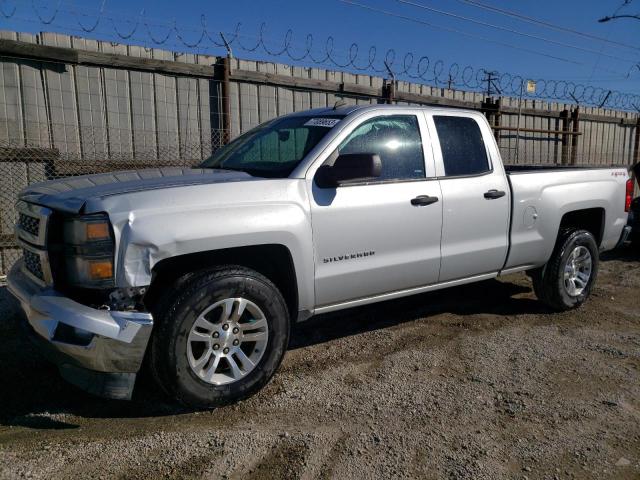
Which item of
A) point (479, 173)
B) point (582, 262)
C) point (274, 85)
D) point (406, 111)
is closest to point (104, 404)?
point (406, 111)

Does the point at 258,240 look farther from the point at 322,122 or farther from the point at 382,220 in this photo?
the point at 322,122

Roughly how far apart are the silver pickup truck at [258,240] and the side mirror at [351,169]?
1 cm

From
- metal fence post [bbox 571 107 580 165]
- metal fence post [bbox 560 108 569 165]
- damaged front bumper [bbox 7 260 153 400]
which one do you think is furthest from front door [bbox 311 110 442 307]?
metal fence post [bbox 571 107 580 165]

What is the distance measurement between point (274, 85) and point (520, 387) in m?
6.13

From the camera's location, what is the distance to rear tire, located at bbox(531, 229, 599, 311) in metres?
5.23

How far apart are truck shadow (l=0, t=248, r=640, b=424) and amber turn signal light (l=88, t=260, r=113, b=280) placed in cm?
77

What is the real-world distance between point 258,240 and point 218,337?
2.09 feet

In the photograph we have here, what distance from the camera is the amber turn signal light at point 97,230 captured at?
284 cm

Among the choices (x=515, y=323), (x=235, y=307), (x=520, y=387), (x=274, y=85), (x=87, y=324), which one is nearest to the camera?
(x=87, y=324)

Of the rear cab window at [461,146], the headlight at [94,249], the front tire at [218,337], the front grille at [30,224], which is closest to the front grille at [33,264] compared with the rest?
the front grille at [30,224]

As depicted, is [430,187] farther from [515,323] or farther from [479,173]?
[515,323]

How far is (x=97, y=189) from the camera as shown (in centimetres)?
310

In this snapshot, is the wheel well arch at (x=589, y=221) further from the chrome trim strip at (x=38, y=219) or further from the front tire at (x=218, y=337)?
the chrome trim strip at (x=38, y=219)

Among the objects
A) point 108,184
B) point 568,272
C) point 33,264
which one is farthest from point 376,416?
point 568,272
